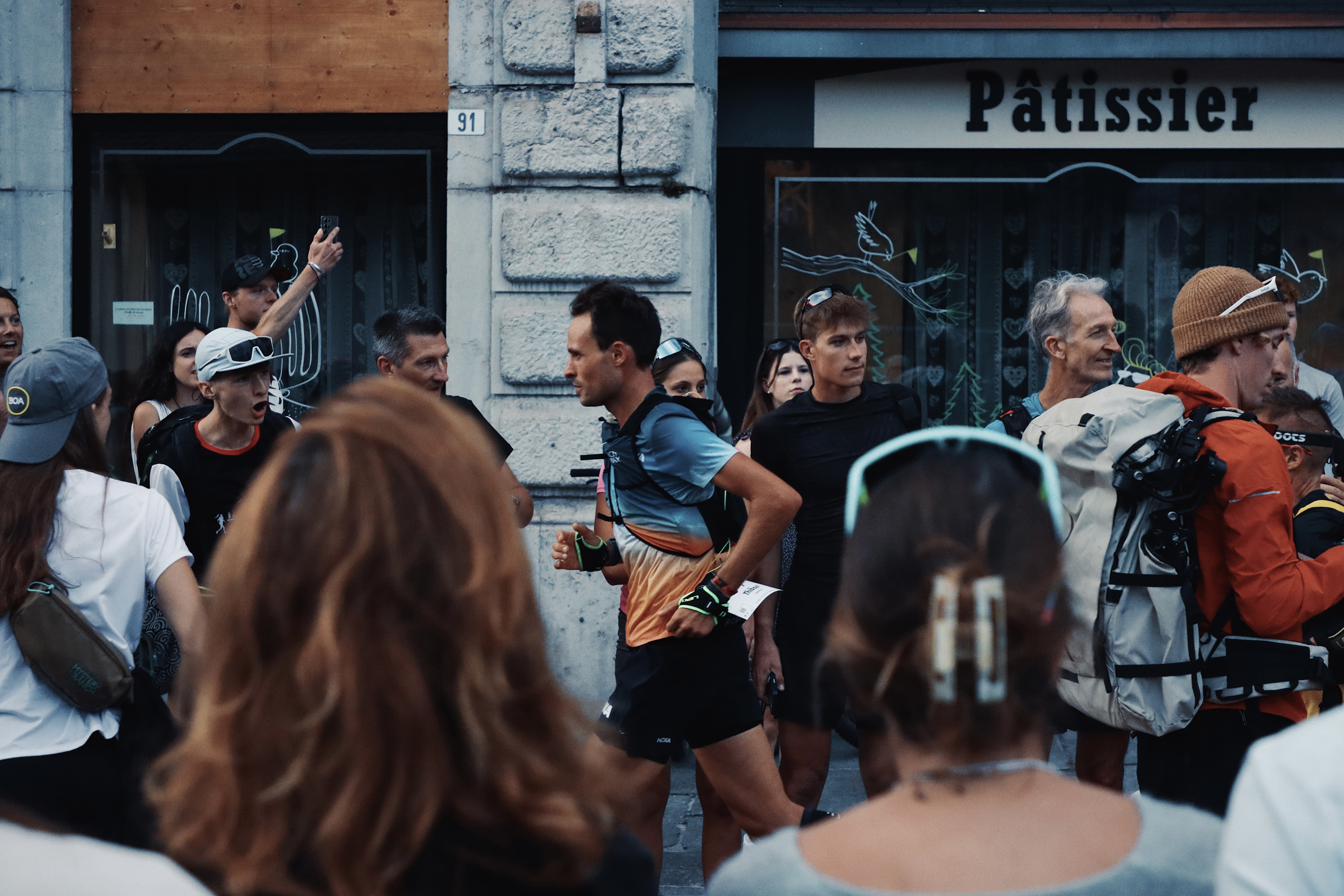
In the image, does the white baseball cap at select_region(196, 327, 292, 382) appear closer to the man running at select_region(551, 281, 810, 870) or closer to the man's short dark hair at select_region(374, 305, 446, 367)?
the man's short dark hair at select_region(374, 305, 446, 367)

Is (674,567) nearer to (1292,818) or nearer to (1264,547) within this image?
(1264,547)

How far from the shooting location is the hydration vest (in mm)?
3908

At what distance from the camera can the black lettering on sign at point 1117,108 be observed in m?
6.95

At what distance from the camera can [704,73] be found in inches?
261

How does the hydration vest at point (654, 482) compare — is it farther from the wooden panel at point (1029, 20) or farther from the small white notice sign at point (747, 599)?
the wooden panel at point (1029, 20)

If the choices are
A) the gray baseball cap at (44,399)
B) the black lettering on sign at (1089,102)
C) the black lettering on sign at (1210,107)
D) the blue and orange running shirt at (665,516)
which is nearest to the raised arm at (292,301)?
the blue and orange running shirt at (665,516)

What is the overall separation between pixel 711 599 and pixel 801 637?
0.87 metres

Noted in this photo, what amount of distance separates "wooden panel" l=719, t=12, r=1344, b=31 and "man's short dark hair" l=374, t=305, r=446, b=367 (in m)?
2.73

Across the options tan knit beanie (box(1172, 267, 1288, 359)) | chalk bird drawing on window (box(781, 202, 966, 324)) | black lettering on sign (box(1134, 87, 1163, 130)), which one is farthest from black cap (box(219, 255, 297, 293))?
black lettering on sign (box(1134, 87, 1163, 130))

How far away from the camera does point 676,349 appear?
218 inches

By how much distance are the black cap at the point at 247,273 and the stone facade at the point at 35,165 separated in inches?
63.0

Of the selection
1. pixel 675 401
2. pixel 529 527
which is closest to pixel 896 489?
pixel 675 401

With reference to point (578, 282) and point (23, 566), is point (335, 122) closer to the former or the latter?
point (578, 282)

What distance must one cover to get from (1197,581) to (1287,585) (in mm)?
249
